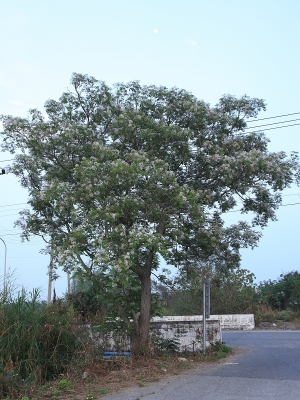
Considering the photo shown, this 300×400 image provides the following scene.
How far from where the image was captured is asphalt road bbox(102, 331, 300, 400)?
29.9 ft

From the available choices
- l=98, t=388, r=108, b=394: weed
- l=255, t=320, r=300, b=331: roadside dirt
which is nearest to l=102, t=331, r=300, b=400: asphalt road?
l=98, t=388, r=108, b=394: weed

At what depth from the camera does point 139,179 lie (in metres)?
12.5

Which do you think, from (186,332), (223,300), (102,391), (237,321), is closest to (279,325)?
(237,321)

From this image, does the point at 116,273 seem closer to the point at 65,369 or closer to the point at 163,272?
the point at 65,369

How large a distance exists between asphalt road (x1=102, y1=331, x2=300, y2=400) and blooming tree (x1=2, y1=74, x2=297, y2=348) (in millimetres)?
2375

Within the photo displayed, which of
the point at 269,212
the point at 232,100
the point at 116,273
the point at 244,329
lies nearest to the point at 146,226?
the point at 116,273

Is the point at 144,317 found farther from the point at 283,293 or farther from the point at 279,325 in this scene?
the point at 283,293

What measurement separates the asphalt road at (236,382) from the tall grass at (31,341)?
1953mm

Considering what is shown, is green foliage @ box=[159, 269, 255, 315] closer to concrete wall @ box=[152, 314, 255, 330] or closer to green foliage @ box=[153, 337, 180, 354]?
concrete wall @ box=[152, 314, 255, 330]

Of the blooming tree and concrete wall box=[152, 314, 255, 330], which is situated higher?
the blooming tree

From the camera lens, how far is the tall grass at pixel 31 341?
32.1 feet

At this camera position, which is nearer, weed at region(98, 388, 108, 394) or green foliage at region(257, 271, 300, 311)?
weed at region(98, 388, 108, 394)

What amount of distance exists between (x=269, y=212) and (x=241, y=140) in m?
2.23

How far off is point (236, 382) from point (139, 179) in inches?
206
